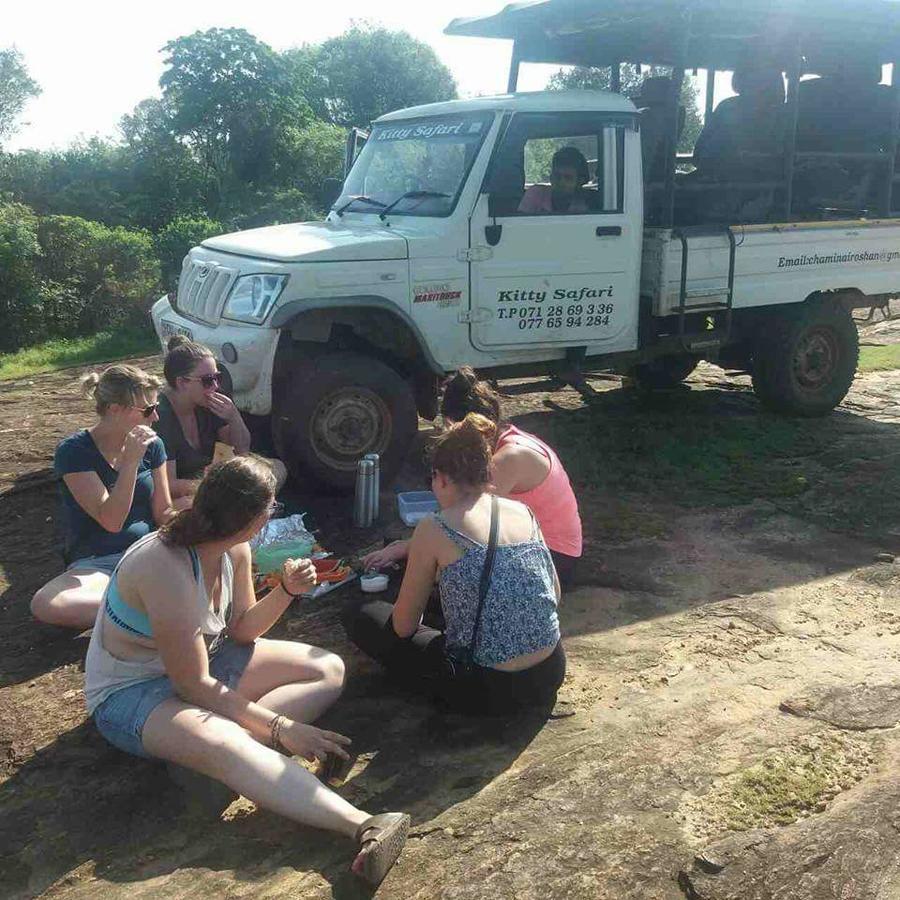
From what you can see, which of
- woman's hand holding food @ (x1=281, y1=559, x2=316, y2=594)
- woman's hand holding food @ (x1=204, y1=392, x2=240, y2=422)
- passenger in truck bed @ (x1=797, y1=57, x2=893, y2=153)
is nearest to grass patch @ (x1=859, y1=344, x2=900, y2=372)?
passenger in truck bed @ (x1=797, y1=57, x2=893, y2=153)

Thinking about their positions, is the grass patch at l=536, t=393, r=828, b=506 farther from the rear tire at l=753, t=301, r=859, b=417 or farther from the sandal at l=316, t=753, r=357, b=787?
the sandal at l=316, t=753, r=357, b=787

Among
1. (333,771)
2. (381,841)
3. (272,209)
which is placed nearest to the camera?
(381,841)

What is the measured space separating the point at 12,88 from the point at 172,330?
31.8m

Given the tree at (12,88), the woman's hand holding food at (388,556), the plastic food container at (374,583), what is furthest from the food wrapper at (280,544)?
the tree at (12,88)

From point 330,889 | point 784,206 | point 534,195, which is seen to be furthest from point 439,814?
point 784,206

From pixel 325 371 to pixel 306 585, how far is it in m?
2.53

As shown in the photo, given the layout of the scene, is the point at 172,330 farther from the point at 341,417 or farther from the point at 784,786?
the point at 784,786

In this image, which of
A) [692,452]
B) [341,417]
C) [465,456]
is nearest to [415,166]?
[341,417]

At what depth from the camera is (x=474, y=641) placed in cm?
313

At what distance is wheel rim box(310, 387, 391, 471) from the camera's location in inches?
218

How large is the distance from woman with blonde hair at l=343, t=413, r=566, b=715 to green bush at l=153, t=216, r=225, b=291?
12.4 metres

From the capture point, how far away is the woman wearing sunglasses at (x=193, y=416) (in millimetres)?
4762

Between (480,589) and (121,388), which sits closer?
(480,589)

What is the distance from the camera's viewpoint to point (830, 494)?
5.83 meters
